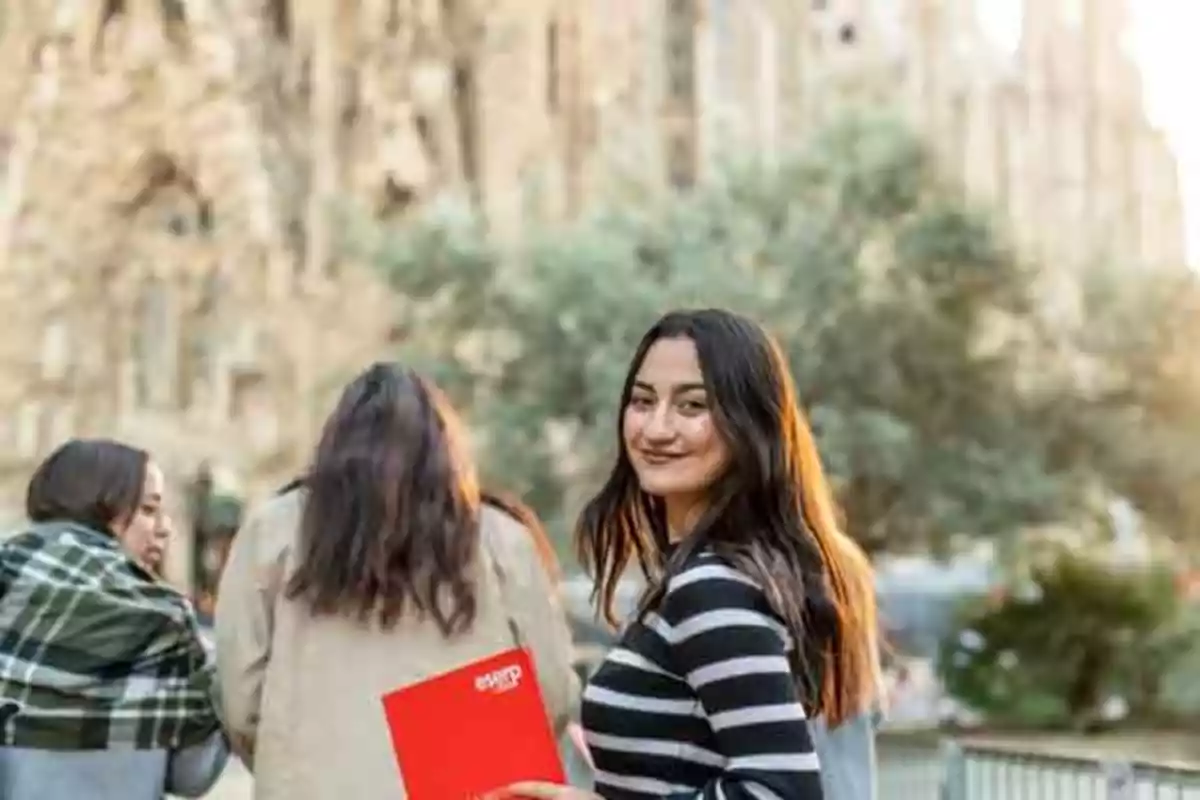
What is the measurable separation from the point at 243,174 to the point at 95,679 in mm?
16995

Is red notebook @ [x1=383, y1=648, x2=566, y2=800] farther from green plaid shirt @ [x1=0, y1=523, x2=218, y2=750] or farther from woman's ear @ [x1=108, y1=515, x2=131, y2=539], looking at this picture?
woman's ear @ [x1=108, y1=515, x2=131, y2=539]

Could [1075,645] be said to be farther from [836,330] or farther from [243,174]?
[243,174]

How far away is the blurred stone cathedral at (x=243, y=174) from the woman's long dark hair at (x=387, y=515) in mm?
15124

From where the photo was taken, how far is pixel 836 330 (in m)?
14.3

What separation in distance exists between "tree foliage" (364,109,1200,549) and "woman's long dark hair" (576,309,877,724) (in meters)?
11.5

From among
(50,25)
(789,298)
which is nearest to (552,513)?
(789,298)

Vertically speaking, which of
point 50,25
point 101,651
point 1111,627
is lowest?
point 1111,627

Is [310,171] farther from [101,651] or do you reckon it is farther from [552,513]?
[101,651]

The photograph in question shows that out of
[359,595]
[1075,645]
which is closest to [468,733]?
[359,595]

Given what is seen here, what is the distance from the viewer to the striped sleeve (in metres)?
2.01

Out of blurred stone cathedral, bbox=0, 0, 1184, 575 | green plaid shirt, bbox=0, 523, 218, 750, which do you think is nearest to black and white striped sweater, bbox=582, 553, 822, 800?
green plaid shirt, bbox=0, 523, 218, 750

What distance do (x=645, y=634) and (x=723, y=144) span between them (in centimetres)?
1647

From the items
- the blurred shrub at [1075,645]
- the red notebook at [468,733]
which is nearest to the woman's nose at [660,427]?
the red notebook at [468,733]

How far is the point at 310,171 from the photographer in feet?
67.8
